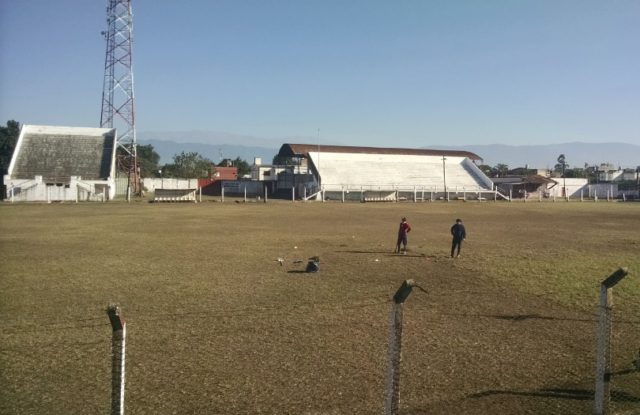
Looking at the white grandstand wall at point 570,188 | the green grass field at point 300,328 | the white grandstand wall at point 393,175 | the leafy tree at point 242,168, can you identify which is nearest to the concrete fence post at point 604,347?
the green grass field at point 300,328

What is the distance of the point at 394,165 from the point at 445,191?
1326 centimetres

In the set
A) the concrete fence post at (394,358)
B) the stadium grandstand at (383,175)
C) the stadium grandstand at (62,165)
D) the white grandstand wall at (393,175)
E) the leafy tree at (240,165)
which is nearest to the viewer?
the concrete fence post at (394,358)

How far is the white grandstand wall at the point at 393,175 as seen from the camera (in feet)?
240

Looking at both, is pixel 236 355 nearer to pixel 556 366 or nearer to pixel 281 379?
pixel 281 379

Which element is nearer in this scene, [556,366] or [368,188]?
[556,366]

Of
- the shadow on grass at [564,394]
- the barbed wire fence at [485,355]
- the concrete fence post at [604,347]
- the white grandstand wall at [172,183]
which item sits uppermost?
the white grandstand wall at [172,183]

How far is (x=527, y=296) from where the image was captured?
42.9 ft

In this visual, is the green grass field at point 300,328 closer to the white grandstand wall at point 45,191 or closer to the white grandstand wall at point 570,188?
the white grandstand wall at point 45,191

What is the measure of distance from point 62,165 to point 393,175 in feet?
156

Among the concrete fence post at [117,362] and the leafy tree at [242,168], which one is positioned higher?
the leafy tree at [242,168]

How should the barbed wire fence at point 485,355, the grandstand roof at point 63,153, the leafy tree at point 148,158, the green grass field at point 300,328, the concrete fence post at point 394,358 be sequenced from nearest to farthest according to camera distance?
1. the concrete fence post at point 394,358
2. the barbed wire fence at point 485,355
3. the green grass field at point 300,328
4. the grandstand roof at point 63,153
5. the leafy tree at point 148,158

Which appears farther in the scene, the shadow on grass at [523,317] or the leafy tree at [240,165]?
the leafy tree at [240,165]

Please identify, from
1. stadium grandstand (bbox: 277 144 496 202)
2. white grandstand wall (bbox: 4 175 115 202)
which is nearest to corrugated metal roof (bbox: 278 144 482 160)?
stadium grandstand (bbox: 277 144 496 202)

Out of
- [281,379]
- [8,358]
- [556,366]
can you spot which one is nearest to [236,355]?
[281,379]
